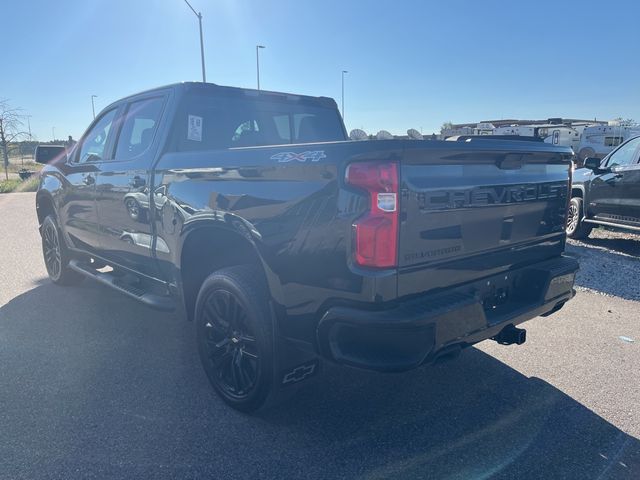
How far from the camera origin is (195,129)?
386 centimetres

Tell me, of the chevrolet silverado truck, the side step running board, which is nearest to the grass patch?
the side step running board

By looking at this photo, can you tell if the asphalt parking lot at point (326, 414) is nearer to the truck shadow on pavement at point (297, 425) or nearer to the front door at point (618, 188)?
the truck shadow on pavement at point (297, 425)

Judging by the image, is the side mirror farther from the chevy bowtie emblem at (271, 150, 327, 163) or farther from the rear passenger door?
the chevy bowtie emblem at (271, 150, 327, 163)

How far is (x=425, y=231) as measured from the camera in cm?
239

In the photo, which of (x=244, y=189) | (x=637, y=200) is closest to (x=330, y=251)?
(x=244, y=189)

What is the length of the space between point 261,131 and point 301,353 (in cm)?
223

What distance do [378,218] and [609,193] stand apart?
6.89m

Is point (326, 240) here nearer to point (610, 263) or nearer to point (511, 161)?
point (511, 161)

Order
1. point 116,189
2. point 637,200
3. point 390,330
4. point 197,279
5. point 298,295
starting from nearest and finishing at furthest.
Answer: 1. point 390,330
2. point 298,295
3. point 197,279
4. point 116,189
5. point 637,200

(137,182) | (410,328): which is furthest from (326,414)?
(137,182)

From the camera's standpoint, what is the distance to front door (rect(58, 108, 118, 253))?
464 cm

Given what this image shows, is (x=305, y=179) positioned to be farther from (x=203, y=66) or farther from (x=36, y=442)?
(x=203, y=66)

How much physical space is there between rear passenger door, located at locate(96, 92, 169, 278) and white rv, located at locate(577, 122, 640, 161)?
2516 cm

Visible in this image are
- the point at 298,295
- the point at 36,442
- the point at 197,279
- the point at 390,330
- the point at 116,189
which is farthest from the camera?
the point at 116,189
